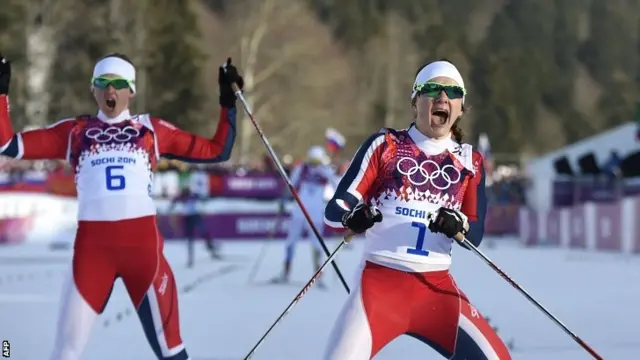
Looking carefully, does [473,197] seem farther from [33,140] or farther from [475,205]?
[33,140]

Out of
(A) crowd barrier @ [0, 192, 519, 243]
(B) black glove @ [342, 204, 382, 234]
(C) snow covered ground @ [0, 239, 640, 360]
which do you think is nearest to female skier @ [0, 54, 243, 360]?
(B) black glove @ [342, 204, 382, 234]

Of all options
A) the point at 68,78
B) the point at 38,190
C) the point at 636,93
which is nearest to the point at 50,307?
the point at 38,190

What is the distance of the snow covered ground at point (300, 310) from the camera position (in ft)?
26.2

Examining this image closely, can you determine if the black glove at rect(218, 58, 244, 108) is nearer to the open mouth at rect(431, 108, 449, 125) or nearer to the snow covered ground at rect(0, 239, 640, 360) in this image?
the open mouth at rect(431, 108, 449, 125)

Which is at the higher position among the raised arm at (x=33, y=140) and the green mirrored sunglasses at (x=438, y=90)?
the green mirrored sunglasses at (x=438, y=90)

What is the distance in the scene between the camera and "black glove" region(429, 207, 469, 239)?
14.3ft

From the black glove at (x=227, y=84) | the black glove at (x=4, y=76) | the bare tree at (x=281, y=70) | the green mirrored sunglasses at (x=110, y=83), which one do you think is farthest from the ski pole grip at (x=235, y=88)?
the bare tree at (x=281, y=70)

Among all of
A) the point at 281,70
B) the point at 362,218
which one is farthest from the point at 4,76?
the point at 281,70

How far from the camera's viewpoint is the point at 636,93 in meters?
73.8

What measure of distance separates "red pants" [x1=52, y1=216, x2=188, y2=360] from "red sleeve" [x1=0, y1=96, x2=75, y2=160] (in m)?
0.43

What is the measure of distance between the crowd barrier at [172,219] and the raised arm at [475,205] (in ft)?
54.6

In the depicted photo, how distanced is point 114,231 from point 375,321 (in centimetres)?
170

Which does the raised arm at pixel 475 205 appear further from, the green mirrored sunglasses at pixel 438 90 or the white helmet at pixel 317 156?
the white helmet at pixel 317 156

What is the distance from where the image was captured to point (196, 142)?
592 centimetres
